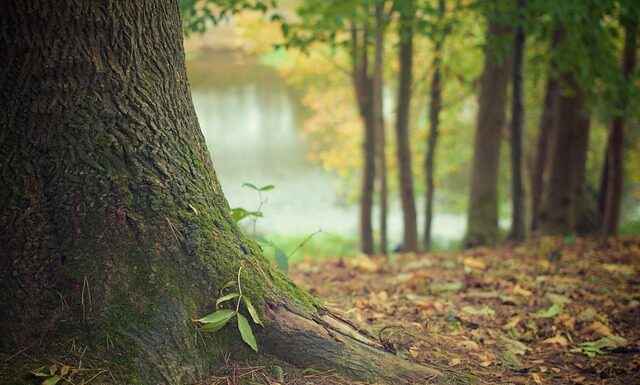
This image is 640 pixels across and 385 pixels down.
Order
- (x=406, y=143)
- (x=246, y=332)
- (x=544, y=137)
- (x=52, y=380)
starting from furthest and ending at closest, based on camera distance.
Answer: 1. (x=544, y=137)
2. (x=406, y=143)
3. (x=246, y=332)
4. (x=52, y=380)

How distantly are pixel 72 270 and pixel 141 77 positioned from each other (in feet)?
2.63

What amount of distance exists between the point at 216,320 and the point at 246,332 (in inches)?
5.4

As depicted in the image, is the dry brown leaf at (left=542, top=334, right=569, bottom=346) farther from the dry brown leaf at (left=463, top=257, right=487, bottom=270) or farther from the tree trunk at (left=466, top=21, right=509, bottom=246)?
the tree trunk at (left=466, top=21, right=509, bottom=246)

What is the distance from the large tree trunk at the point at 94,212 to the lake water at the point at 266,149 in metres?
19.6

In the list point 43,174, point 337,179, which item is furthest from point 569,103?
point 337,179

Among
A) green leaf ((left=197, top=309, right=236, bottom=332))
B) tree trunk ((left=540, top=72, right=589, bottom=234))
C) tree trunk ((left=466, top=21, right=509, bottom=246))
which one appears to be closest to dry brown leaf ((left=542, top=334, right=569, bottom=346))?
green leaf ((left=197, top=309, right=236, bottom=332))

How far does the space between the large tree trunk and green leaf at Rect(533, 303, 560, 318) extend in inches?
85.9

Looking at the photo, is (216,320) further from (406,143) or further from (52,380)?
(406,143)

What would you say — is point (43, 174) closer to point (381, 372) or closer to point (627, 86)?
point (381, 372)

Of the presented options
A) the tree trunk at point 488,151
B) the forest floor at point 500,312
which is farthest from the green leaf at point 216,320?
the tree trunk at point 488,151

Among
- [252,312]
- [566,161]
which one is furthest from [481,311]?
[566,161]

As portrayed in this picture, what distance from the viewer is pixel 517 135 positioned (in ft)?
27.0

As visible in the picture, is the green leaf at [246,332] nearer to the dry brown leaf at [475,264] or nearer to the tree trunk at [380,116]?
the dry brown leaf at [475,264]

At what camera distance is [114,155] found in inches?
101
